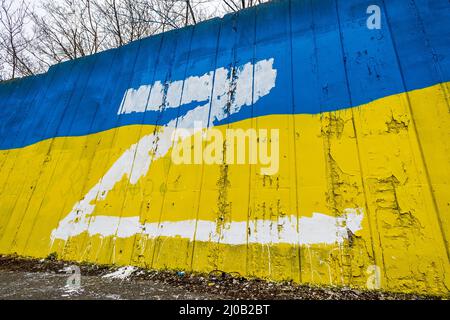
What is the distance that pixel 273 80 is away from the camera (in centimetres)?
272

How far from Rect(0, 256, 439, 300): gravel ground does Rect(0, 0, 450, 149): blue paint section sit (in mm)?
1466

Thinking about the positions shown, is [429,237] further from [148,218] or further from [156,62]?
[156,62]

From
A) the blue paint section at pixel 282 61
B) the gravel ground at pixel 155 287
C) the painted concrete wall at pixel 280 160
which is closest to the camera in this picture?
the gravel ground at pixel 155 287

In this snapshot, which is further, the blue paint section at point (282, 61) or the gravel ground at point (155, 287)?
the blue paint section at point (282, 61)

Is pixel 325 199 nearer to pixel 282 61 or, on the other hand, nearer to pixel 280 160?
pixel 280 160

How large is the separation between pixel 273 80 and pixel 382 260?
181 cm

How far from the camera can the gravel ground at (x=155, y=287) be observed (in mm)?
1860

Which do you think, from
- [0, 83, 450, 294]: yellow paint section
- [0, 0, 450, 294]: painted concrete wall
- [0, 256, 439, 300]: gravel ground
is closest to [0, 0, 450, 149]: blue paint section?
[0, 0, 450, 294]: painted concrete wall

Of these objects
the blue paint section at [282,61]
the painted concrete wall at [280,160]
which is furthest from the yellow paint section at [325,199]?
the blue paint section at [282,61]

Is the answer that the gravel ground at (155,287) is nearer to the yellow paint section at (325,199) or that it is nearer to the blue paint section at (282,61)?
the yellow paint section at (325,199)

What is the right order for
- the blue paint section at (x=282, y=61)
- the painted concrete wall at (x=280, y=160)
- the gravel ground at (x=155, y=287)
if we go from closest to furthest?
the gravel ground at (x=155, y=287)
the painted concrete wall at (x=280, y=160)
the blue paint section at (x=282, y=61)

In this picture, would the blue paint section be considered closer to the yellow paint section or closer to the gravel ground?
the yellow paint section

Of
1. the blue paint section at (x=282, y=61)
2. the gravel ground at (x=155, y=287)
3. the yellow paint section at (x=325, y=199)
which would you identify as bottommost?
the gravel ground at (x=155, y=287)
